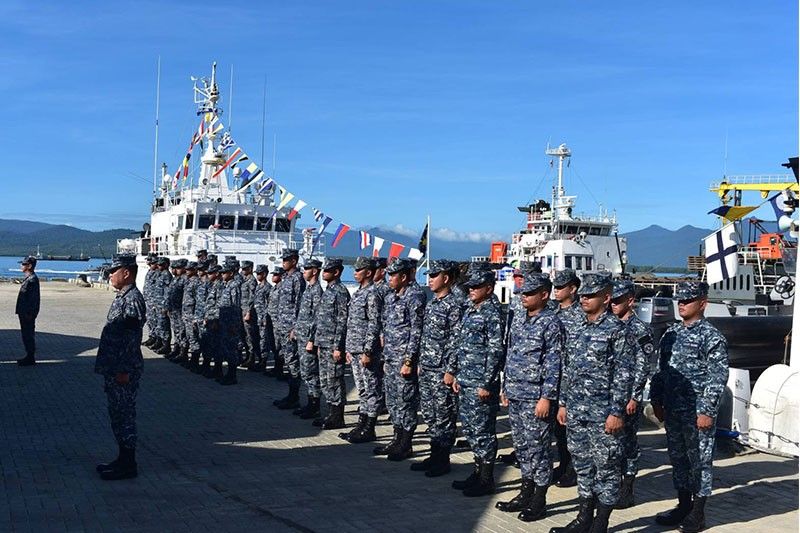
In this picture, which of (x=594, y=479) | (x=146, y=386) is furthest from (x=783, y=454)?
(x=146, y=386)

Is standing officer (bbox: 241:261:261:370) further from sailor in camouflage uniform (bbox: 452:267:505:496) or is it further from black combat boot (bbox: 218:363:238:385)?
sailor in camouflage uniform (bbox: 452:267:505:496)

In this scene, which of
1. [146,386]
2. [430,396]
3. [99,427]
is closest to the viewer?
[430,396]

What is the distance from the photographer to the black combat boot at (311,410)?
897 centimetres

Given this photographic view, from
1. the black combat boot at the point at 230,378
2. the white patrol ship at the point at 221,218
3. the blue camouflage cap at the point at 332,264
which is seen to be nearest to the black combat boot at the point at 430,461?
the blue camouflage cap at the point at 332,264

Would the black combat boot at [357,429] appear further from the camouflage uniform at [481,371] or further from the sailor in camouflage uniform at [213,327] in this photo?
the sailor in camouflage uniform at [213,327]

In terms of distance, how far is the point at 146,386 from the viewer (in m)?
11.0

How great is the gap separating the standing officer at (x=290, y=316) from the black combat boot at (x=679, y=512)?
16.9 ft

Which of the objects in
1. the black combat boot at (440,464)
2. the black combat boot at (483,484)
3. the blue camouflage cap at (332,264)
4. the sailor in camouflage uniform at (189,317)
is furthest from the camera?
the sailor in camouflage uniform at (189,317)

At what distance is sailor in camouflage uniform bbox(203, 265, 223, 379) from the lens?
11.5 m

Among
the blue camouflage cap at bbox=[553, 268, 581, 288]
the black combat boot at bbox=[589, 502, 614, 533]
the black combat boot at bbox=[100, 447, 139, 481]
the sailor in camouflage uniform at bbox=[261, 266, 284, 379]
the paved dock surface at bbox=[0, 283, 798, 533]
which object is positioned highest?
the blue camouflage cap at bbox=[553, 268, 581, 288]

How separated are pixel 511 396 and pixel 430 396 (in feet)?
4.21

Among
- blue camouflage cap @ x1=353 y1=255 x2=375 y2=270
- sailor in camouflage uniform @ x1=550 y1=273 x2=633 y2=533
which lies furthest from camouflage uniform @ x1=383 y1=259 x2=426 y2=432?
sailor in camouflage uniform @ x1=550 y1=273 x2=633 y2=533

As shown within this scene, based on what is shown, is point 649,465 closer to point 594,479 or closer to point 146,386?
point 594,479

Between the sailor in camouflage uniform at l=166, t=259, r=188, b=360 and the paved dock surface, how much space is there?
3.89m
